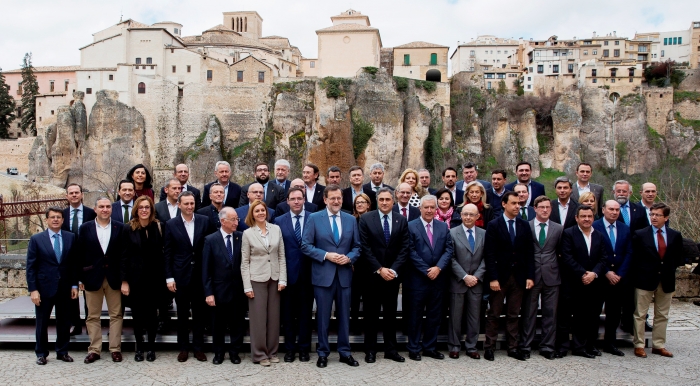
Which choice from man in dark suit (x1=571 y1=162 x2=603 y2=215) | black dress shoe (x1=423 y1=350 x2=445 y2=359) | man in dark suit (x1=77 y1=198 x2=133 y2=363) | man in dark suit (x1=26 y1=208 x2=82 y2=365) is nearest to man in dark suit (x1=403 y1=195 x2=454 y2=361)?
black dress shoe (x1=423 y1=350 x2=445 y2=359)

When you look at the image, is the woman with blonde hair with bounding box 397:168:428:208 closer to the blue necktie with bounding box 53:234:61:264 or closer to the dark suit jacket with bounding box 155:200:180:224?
the dark suit jacket with bounding box 155:200:180:224

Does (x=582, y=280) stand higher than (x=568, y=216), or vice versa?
(x=568, y=216)

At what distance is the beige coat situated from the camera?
6.81 meters

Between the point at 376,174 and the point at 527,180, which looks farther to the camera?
the point at 527,180

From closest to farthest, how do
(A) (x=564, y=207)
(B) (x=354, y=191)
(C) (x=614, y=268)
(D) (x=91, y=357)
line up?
1. (D) (x=91, y=357)
2. (C) (x=614, y=268)
3. (A) (x=564, y=207)
4. (B) (x=354, y=191)

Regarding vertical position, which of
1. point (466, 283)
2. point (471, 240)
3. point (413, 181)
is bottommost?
point (466, 283)

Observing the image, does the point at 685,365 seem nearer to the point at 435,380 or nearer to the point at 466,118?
the point at 435,380

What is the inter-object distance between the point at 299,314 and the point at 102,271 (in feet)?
7.88

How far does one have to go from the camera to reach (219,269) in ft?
22.6

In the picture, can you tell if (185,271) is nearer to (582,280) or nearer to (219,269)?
(219,269)

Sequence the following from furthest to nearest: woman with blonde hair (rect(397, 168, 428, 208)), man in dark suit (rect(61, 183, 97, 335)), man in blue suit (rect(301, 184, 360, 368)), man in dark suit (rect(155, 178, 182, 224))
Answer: woman with blonde hair (rect(397, 168, 428, 208)), man in dark suit (rect(155, 178, 182, 224)), man in dark suit (rect(61, 183, 97, 335)), man in blue suit (rect(301, 184, 360, 368))

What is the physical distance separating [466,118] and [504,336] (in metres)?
40.6

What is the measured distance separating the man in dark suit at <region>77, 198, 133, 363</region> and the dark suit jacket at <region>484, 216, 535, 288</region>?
4.37 m

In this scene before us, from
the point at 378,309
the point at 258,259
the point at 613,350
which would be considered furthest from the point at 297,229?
the point at 613,350
